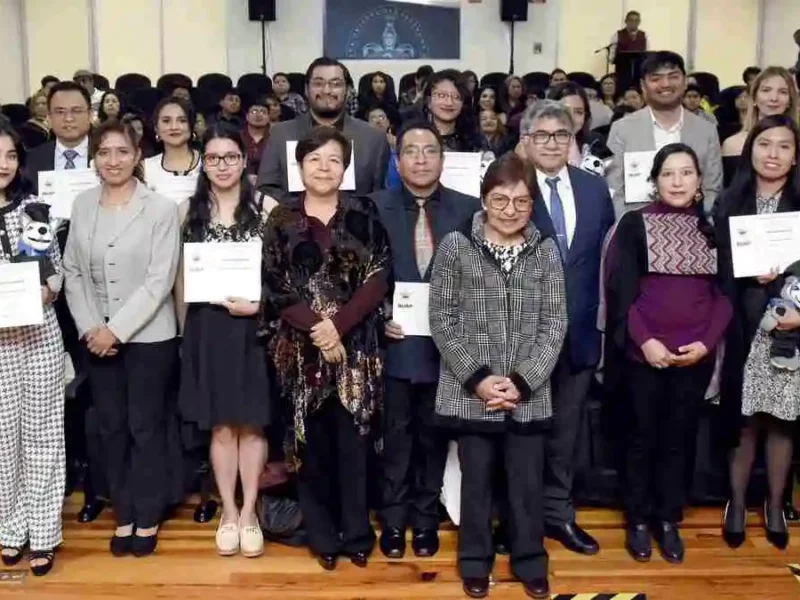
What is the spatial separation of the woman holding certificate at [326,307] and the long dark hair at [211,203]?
0.51 ft

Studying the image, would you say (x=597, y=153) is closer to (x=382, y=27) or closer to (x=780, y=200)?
(x=780, y=200)

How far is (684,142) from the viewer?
3.87 metres

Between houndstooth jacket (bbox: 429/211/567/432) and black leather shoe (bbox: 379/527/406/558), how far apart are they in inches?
25.1

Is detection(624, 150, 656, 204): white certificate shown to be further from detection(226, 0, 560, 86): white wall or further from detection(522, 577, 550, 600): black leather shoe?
detection(226, 0, 560, 86): white wall

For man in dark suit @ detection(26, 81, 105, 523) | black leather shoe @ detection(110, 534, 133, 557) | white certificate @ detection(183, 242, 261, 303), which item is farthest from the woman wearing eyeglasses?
man in dark suit @ detection(26, 81, 105, 523)

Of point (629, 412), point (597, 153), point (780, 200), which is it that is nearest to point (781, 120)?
point (780, 200)

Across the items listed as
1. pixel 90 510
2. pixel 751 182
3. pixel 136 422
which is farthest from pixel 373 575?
pixel 751 182

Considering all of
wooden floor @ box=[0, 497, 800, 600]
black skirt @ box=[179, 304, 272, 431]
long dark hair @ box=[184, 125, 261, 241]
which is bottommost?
wooden floor @ box=[0, 497, 800, 600]

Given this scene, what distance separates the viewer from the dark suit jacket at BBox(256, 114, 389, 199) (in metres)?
3.81

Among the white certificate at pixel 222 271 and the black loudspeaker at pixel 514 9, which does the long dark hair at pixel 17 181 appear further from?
the black loudspeaker at pixel 514 9

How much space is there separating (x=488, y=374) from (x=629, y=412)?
740mm

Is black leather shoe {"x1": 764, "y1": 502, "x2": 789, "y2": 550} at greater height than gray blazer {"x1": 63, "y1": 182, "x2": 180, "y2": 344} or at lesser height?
lesser

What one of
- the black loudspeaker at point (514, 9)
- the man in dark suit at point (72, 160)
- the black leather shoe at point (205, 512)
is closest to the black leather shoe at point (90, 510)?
the man in dark suit at point (72, 160)

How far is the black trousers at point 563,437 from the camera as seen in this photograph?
342 cm
